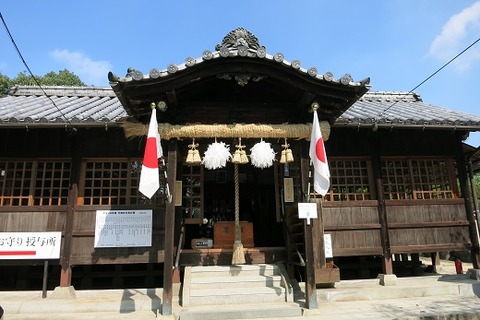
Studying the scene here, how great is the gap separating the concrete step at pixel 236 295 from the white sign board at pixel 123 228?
2.12 meters

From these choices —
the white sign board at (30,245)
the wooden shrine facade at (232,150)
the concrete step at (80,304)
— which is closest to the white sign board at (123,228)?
the wooden shrine facade at (232,150)

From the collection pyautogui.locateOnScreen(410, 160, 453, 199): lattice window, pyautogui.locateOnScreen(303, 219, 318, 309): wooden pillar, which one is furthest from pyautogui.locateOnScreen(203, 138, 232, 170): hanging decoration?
pyautogui.locateOnScreen(410, 160, 453, 199): lattice window

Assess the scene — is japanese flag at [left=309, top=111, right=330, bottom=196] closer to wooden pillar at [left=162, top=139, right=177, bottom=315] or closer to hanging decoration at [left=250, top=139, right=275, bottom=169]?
hanging decoration at [left=250, top=139, right=275, bottom=169]

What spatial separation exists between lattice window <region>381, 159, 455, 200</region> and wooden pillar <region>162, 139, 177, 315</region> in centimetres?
649

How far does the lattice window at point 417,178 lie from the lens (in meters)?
10.3

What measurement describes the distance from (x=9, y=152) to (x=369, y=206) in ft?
33.8

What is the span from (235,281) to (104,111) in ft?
21.2

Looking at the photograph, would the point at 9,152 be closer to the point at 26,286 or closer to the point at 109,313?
the point at 26,286

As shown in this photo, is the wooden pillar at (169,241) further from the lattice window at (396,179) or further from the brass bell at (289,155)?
the lattice window at (396,179)

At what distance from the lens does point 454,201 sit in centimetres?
1012

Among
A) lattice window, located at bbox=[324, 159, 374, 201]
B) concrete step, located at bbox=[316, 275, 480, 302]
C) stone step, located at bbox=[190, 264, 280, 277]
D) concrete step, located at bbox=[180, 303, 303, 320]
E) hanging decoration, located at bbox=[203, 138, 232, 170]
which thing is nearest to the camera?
concrete step, located at bbox=[180, 303, 303, 320]

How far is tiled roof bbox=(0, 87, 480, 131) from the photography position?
892 centimetres

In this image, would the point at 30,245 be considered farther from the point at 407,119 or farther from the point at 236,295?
the point at 407,119

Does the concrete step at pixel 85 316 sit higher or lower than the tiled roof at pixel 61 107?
lower
